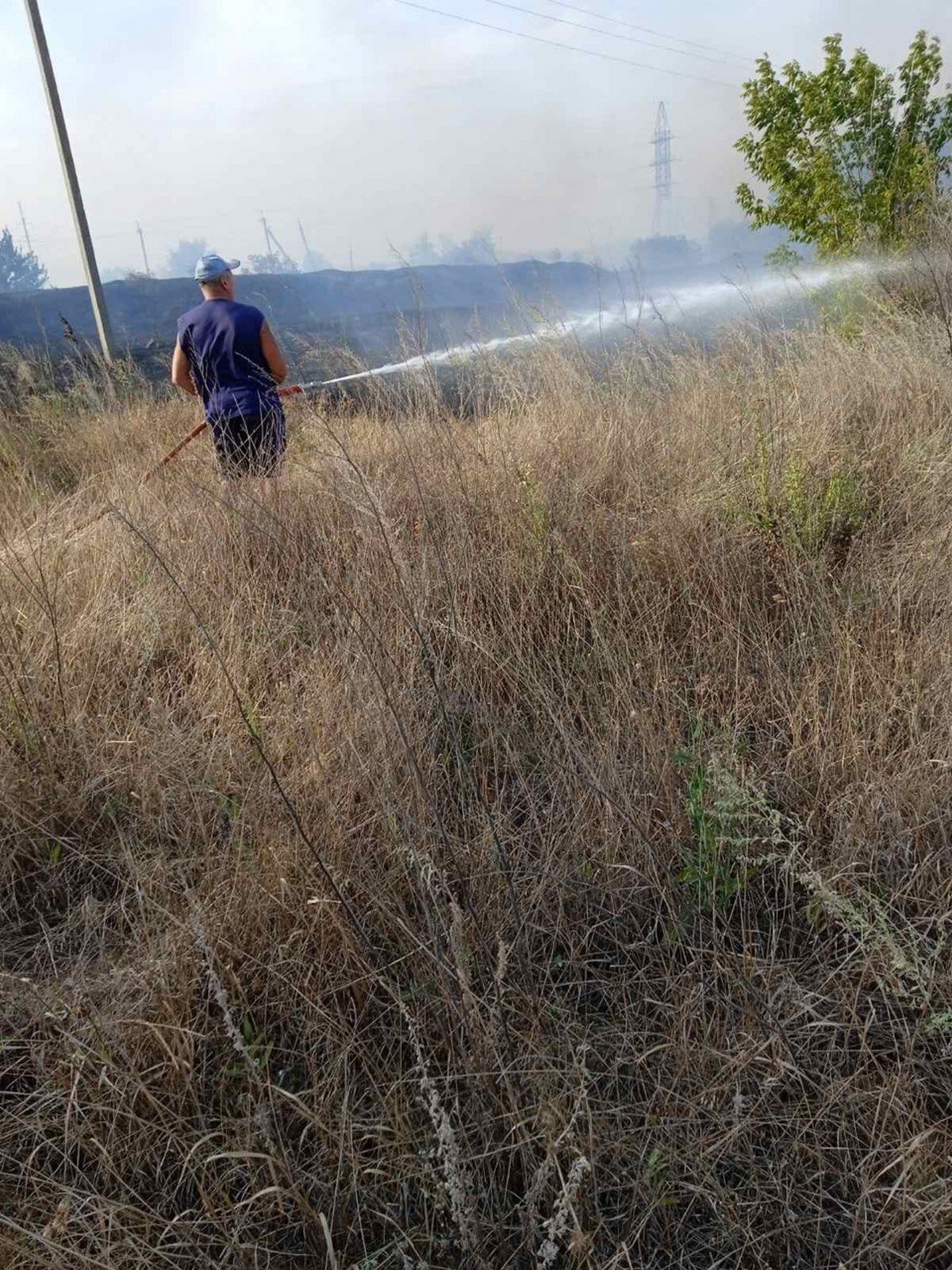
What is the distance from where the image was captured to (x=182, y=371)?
4574 mm

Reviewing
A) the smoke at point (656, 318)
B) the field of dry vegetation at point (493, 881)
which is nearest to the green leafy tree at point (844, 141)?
the smoke at point (656, 318)

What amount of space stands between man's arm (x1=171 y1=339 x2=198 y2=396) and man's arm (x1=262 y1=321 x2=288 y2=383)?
48cm

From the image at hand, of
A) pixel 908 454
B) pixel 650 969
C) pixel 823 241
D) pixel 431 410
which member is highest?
pixel 823 241

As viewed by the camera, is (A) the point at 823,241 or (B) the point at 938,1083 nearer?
(B) the point at 938,1083

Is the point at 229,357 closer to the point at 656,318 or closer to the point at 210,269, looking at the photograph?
the point at 210,269

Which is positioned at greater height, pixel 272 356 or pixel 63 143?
A: pixel 63 143

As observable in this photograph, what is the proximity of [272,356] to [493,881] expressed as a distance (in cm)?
357

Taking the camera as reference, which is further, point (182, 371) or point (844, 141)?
point (844, 141)

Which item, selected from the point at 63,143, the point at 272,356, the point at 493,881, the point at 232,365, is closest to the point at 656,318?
the point at 272,356

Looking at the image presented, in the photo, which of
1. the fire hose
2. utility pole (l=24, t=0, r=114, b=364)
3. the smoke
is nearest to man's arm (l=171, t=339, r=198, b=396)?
the fire hose

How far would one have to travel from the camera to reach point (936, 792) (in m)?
1.73

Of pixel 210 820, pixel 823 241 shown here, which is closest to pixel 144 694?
pixel 210 820

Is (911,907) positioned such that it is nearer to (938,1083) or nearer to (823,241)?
(938,1083)

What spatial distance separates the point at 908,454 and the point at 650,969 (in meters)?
2.65
